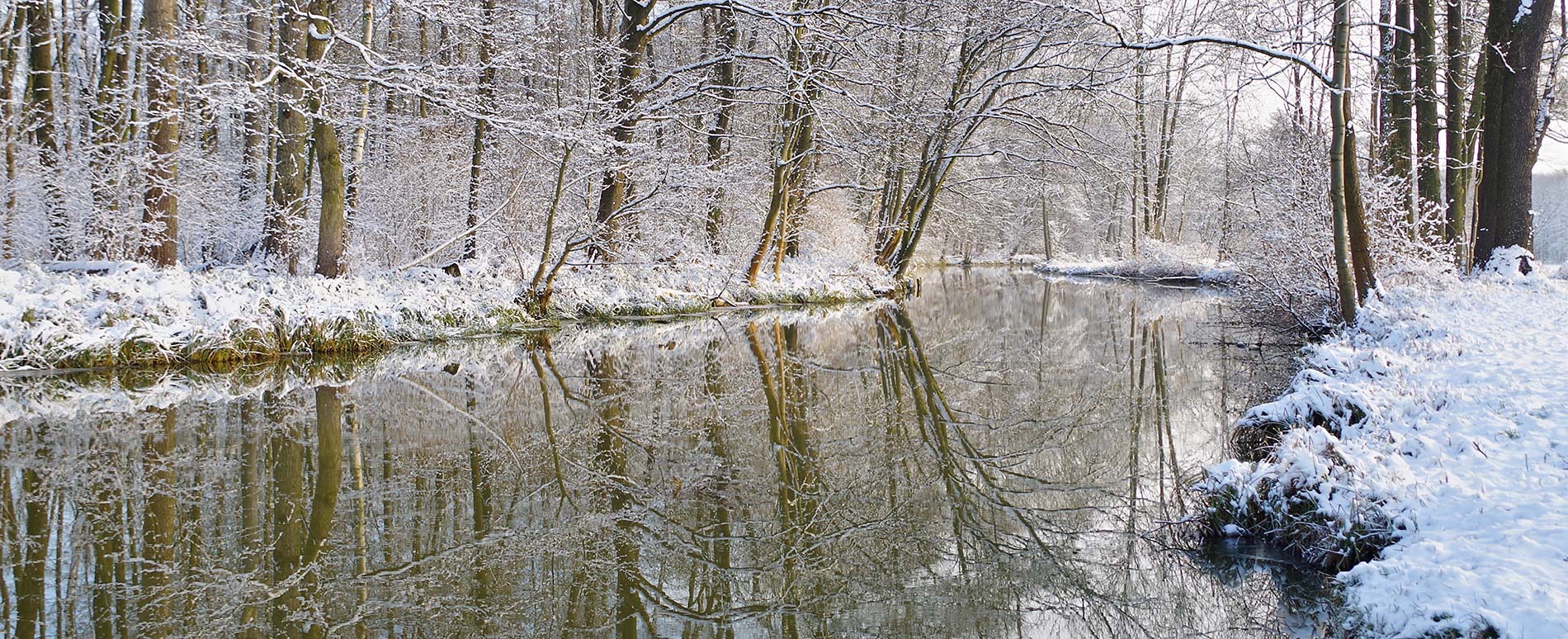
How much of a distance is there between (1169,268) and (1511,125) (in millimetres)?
17446

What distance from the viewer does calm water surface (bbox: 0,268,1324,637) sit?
3.38 metres

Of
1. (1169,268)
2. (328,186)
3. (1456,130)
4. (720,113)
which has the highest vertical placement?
(720,113)

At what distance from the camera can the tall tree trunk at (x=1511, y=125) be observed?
381 inches

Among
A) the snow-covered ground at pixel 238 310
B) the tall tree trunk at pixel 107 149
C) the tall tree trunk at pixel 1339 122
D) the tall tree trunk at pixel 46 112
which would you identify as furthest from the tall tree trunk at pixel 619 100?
the tall tree trunk at pixel 1339 122

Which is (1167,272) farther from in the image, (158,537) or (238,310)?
(158,537)

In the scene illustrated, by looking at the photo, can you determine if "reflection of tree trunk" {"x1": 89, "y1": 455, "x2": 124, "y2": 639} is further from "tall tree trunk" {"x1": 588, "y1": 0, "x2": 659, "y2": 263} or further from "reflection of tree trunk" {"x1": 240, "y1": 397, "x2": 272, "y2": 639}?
"tall tree trunk" {"x1": 588, "y1": 0, "x2": 659, "y2": 263}

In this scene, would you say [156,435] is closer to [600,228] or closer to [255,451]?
[255,451]

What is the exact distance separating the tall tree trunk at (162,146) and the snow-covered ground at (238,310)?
0.61 metres

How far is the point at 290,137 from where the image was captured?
11.8 m

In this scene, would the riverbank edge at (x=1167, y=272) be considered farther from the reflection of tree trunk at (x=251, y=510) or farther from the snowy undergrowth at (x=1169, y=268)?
the reflection of tree trunk at (x=251, y=510)

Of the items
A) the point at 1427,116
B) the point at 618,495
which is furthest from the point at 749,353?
the point at 1427,116

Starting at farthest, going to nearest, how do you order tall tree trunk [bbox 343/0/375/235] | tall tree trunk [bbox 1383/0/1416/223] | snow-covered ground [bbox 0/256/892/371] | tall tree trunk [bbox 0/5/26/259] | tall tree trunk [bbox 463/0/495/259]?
tall tree trunk [bbox 463/0/495/259] < tall tree trunk [bbox 0/5/26/259] < tall tree trunk [bbox 343/0/375/235] < tall tree trunk [bbox 1383/0/1416/223] < snow-covered ground [bbox 0/256/892/371]

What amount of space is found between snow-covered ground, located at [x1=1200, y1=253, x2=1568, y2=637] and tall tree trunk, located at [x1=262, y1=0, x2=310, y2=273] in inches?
404

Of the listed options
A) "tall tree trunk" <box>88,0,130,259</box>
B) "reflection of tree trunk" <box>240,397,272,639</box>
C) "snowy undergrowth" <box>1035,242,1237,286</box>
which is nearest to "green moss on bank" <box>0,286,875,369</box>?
"reflection of tree trunk" <box>240,397,272,639</box>
